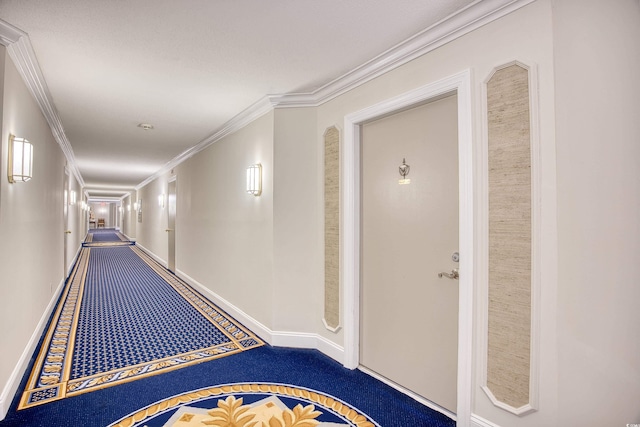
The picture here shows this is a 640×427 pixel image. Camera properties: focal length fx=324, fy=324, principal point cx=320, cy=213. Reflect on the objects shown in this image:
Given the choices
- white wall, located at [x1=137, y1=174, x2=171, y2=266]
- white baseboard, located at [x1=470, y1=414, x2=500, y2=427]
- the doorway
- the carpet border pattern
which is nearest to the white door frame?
white baseboard, located at [x1=470, y1=414, x2=500, y2=427]

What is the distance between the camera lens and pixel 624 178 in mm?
1457

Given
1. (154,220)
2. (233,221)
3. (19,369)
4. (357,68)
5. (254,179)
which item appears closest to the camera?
(19,369)

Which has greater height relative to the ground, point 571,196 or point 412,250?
point 571,196

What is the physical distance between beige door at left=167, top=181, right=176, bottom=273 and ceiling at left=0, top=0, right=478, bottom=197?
3.72m

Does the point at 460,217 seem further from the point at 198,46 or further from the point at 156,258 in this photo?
the point at 156,258

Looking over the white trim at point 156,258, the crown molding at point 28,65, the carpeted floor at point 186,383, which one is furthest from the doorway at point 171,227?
the crown molding at point 28,65

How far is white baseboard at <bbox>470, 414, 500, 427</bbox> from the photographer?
1.84 meters

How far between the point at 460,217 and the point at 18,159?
3040 millimetres

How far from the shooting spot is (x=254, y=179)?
11.8 ft

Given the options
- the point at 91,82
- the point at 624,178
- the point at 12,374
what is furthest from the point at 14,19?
the point at 624,178

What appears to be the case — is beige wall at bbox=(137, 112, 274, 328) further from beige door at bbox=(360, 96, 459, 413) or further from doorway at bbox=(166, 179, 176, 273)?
beige door at bbox=(360, 96, 459, 413)

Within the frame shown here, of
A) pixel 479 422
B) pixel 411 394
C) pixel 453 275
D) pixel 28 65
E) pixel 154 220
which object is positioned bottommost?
pixel 411 394

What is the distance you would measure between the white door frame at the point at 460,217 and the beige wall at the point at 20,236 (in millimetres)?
2393

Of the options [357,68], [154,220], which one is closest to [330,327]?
[357,68]
